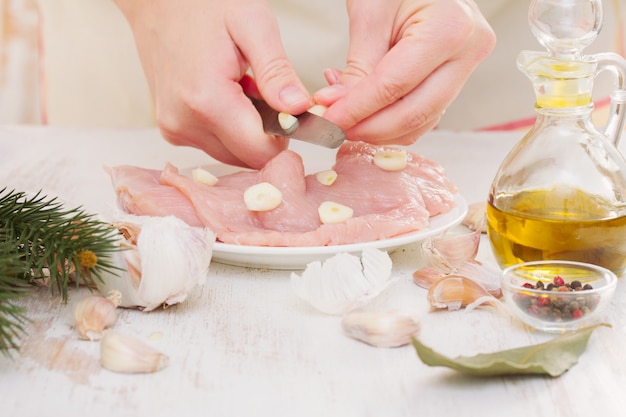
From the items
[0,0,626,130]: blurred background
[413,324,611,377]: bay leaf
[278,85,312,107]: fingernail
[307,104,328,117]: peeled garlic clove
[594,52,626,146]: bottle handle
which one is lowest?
[0,0,626,130]: blurred background

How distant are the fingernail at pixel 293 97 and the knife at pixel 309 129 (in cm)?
3

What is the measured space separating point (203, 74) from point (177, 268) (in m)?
0.53

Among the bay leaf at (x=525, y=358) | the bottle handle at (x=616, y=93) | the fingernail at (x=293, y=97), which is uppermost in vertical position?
the bottle handle at (x=616, y=93)

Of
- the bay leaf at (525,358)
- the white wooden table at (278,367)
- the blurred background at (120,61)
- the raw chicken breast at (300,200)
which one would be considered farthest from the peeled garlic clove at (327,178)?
the blurred background at (120,61)

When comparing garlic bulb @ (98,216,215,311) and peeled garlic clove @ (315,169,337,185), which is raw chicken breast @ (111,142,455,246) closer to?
peeled garlic clove @ (315,169,337,185)

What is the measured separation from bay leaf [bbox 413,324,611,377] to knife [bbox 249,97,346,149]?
55 centimetres

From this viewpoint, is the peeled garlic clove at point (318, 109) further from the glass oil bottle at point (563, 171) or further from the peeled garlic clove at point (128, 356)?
the peeled garlic clove at point (128, 356)

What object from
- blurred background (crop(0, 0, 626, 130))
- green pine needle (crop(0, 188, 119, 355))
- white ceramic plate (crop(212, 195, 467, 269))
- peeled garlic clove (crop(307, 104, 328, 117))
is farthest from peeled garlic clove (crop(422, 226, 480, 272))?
blurred background (crop(0, 0, 626, 130))

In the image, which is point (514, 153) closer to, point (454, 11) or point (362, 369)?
point (454, 11)

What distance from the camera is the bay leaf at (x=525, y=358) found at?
956 mm

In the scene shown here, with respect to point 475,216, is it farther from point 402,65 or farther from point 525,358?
point 525,358

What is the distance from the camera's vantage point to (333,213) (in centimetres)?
140

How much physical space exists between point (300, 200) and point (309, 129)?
0.44 ft

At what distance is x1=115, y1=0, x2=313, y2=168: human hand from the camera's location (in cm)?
156
